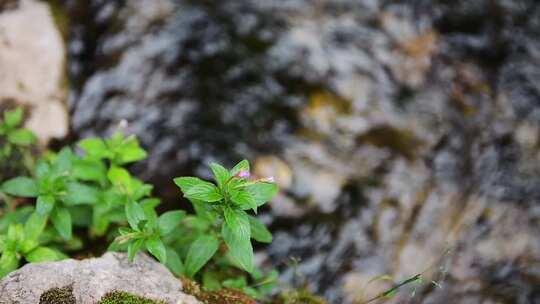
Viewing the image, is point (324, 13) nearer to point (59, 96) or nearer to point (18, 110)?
point (59, 96)

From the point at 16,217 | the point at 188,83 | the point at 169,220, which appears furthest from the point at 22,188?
the point at 188,83

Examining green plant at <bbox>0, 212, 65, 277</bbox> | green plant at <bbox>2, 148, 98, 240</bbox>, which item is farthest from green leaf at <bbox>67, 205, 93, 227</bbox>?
green plant at <bbox>0, 212, 65, 277</bbox>

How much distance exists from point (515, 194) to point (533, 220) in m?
0.26

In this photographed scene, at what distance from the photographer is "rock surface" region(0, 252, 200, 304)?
2344 millimetres

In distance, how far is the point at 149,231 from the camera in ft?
8.91

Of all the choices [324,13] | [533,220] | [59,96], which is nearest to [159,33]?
[59,96]

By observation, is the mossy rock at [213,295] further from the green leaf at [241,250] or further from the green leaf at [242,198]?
the green leaf at [242,198]

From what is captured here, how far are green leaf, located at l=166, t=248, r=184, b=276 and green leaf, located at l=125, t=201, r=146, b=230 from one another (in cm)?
42

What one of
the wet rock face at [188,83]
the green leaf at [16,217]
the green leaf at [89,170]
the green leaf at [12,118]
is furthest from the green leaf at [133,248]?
the green leaf at [12,118]

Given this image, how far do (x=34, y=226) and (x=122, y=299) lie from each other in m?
1.03

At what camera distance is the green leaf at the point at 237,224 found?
2496mm

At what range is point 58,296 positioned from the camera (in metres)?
2.34

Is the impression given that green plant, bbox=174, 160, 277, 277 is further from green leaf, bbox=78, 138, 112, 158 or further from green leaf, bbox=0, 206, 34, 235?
green leaf, bbox=0, 206, 34, 235

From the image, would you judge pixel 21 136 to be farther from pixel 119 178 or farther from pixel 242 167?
pixel 242 167
